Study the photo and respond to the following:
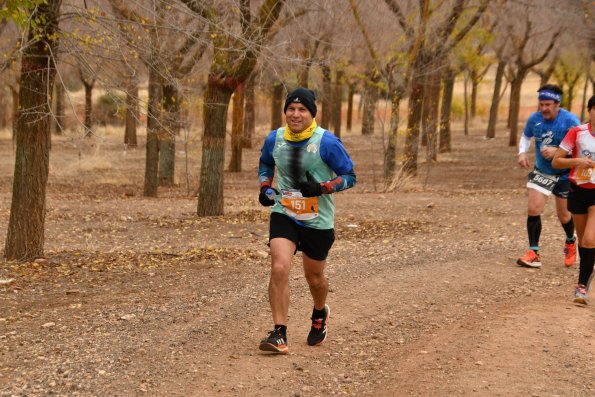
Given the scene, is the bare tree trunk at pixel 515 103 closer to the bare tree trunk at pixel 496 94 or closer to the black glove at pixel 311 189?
the bare tree trunk at pixel 496 94

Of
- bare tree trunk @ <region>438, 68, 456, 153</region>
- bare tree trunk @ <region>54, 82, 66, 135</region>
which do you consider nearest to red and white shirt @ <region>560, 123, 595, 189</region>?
bare tree trunk @ <region>54, 82, 66, 135</region>

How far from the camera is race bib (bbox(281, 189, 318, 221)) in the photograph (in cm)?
588

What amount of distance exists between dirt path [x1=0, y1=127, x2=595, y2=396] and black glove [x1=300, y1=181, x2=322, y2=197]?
46.3 inches

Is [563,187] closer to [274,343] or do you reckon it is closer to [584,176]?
[584,176]

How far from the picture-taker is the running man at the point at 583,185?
768cm

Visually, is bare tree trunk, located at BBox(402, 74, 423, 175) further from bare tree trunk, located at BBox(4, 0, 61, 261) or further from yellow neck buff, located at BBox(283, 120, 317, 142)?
yellow neck buff, located at BBox(283, 120, 317, 142)

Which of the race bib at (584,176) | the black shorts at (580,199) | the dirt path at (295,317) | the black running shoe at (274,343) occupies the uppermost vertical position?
the race bib at (584,176)

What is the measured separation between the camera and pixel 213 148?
13.3 meters

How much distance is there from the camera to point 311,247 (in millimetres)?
5992

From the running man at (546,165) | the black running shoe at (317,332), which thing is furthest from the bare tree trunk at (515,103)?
the black running shoe at (317,332)

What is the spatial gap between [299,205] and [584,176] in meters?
3.20

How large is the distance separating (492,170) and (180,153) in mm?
11544

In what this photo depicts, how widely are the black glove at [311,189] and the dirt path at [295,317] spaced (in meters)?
1.18

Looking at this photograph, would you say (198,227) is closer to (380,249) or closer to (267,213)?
(267,213)
